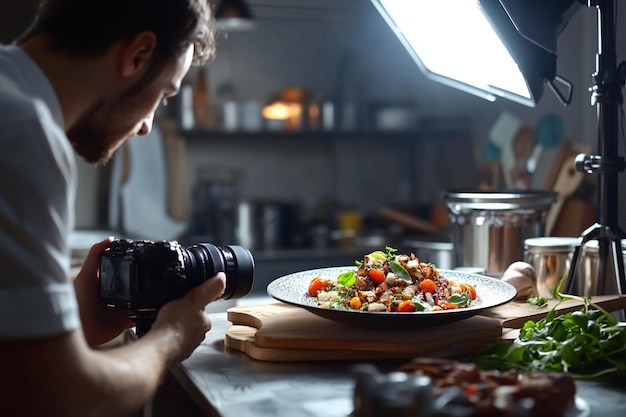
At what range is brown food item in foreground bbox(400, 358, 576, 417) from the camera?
74 centimetres

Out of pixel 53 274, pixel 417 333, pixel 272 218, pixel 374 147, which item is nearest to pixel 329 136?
pixel 374 147

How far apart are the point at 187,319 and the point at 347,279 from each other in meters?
0.36

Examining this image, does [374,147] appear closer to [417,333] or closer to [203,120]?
[203,120]

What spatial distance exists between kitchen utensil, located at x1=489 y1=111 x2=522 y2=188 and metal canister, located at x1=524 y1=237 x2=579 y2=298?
1.20 m

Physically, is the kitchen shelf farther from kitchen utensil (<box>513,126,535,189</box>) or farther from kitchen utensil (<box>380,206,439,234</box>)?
kitchen utensil (<box>513,126,535,189</box>)

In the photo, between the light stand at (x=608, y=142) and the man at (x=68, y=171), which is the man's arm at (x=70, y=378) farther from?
the light stand at (x=608, y=142)

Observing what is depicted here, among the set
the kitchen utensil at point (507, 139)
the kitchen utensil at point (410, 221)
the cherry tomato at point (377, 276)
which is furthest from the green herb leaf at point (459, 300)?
the kitchen utensil at point (410, 221)

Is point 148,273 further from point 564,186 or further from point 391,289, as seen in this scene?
point 564,186

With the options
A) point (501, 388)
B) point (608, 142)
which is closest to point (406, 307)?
point (501, 388)

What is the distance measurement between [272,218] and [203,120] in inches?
23.2

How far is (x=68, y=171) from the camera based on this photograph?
0.84 m

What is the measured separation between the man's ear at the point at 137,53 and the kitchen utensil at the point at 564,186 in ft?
4.27

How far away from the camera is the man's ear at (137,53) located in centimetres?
96

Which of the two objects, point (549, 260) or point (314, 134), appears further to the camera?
point (314, 134)
